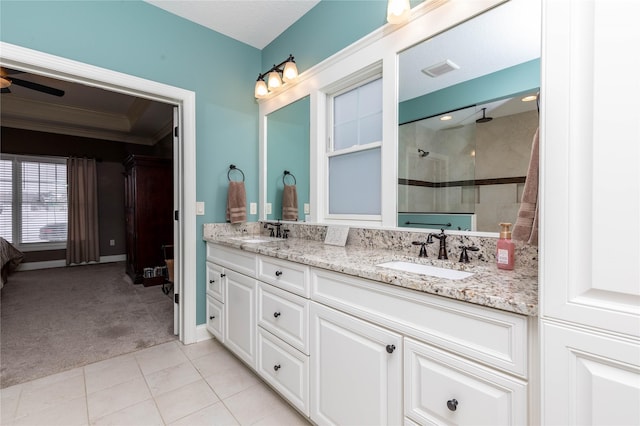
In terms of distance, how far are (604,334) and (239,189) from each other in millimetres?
2493

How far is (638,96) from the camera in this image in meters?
0.62

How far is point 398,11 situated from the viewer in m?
1.60

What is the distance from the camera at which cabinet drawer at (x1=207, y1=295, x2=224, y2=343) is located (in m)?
2.30

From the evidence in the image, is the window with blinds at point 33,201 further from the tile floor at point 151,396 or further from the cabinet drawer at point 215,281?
the cabinet drawer at point 215,281

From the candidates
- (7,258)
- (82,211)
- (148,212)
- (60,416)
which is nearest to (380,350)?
(60,416)

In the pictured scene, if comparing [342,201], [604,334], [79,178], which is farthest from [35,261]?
[604,334]

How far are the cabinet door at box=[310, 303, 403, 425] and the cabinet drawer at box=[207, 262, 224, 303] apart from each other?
114 cm

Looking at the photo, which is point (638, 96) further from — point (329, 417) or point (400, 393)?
point (329, 417)

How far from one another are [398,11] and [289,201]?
5.24 feet

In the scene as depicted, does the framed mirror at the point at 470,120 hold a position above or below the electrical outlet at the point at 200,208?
above

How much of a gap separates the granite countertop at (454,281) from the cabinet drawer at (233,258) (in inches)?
12.2

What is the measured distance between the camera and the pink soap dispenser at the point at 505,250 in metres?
1.18

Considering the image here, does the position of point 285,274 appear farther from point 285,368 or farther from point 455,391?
point 455,391

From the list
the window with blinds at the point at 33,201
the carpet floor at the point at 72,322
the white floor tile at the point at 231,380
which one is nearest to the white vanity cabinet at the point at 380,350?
the white floor tile at the point at 231,380
